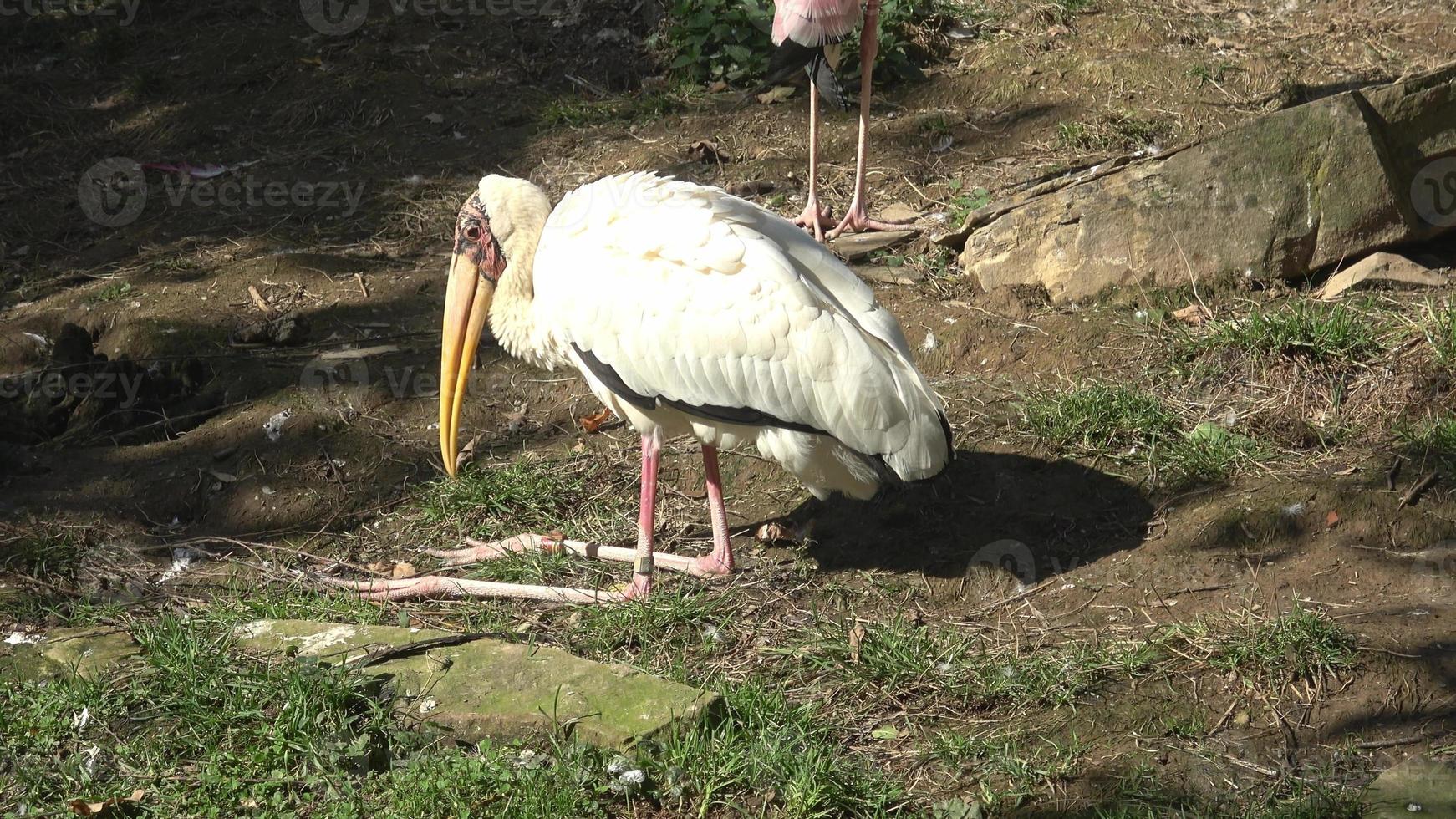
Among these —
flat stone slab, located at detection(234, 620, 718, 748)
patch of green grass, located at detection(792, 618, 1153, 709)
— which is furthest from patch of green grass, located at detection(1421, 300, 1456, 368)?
flat stone slab, located at detection(234, 620, 718, 748)

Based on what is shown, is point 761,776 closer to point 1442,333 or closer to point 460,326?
point 460,326

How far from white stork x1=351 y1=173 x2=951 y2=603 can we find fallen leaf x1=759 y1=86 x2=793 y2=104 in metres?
3.96

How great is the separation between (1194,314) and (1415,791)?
2.81 metres

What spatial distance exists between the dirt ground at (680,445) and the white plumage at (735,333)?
1.98 feet

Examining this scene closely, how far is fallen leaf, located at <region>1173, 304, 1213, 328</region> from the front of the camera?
5.41 m

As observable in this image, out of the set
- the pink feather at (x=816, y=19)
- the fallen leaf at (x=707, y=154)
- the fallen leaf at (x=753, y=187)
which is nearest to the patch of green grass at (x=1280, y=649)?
the pink feather at (x=816, y=19)

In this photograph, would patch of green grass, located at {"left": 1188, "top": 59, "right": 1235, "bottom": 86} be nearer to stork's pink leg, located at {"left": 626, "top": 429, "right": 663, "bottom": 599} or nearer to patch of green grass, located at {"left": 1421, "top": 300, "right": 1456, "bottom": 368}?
patch of green grass, located at {"left": 1421, "top": 300, "right": 1456, "bottom": 368}

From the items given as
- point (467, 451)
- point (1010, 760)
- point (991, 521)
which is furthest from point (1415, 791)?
point (467, 451)

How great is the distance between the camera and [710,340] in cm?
417

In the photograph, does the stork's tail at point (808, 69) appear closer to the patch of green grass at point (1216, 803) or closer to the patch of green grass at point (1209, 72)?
the patch of green grass at point (1209, 72)

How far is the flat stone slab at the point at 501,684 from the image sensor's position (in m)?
3.41

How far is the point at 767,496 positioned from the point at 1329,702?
2278 mm

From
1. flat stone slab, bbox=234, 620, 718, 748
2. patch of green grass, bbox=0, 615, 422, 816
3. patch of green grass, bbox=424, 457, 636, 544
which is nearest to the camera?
patch of green grass, bbox=0, 615, 422, 816

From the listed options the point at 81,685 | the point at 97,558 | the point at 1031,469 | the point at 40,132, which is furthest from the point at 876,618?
the point at 40,132
